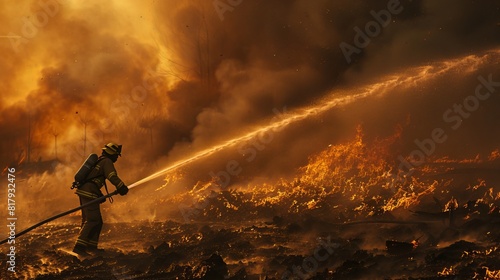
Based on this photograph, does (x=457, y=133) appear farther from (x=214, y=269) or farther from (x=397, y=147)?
(x=214, y=269)

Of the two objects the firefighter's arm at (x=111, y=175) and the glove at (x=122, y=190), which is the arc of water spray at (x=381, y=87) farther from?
the glove at (x=122, y=190)

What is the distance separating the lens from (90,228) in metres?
8.86

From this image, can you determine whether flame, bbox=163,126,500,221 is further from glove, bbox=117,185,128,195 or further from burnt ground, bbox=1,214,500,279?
glove, bbox=117,185,128,195

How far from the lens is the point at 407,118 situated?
13391mm

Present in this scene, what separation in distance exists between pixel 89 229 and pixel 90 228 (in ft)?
0.08

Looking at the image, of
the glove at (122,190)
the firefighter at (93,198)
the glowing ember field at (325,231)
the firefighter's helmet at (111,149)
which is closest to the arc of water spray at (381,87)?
the glowing ember field at (325,231)

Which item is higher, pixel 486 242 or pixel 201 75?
pixel 201 75

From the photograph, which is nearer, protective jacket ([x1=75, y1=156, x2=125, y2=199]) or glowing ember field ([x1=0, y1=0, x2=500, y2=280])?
glowing ember field ([x1=0, y1=0, x2=500, y2=280])

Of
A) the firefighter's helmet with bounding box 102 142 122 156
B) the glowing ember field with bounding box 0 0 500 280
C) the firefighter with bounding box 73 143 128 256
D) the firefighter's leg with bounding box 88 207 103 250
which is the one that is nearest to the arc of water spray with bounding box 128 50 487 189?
the glowing ember field with bounding box 0 0 500 280

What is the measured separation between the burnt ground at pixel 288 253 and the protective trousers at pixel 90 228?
1.04ft

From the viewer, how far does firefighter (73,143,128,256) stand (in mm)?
8766

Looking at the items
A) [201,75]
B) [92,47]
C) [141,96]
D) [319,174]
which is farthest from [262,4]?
[319,174]

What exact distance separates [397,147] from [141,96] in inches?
598

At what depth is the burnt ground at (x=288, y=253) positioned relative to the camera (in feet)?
21.1
